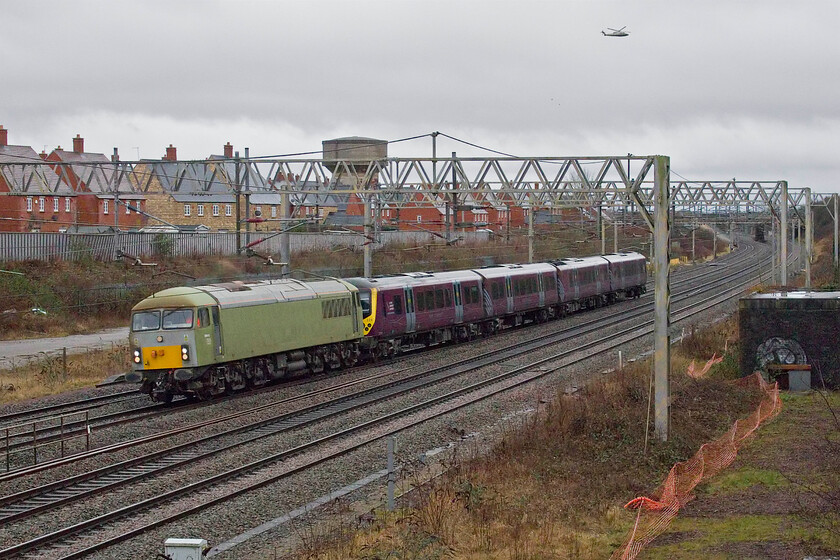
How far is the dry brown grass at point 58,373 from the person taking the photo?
85.6 ft

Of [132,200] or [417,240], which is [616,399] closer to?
[417,240]

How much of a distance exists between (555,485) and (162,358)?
455 inches

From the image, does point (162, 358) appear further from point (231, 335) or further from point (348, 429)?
point (348, 429)

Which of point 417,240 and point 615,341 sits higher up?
point 417,240

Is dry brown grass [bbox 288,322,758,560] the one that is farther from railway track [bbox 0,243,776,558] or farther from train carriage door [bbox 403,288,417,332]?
train carriage door [bbox 403,288,417,332]

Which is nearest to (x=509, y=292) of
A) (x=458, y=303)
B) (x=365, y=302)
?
(x=458, y=303)

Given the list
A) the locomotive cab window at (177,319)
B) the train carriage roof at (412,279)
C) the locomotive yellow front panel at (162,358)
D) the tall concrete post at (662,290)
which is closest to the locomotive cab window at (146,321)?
the locomotive cab window at (177,319)

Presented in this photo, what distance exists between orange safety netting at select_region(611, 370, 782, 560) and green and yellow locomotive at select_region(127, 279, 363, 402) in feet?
39.0

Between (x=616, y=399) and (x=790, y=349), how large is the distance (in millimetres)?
7207

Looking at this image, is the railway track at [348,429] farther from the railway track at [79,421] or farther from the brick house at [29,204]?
the brick house at [29,204]

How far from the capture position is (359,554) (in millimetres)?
11898

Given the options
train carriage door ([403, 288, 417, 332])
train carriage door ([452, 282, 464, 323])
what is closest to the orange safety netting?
train carriage door ([403, 288, 417, 332])

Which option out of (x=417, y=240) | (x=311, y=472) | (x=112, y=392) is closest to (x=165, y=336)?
(x=112, y=392)

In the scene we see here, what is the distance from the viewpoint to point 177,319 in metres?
23.6
